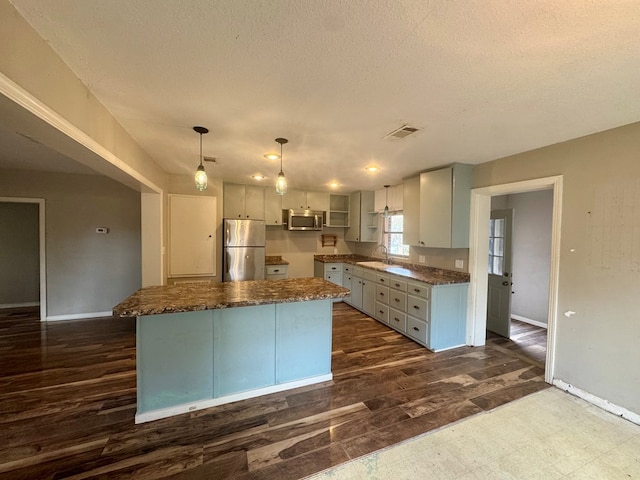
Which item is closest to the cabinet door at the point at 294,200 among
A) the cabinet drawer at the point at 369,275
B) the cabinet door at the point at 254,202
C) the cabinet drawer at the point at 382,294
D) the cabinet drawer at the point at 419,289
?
the cabinet door at the point at 254,202

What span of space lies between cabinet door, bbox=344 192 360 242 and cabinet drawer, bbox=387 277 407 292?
5.72ft

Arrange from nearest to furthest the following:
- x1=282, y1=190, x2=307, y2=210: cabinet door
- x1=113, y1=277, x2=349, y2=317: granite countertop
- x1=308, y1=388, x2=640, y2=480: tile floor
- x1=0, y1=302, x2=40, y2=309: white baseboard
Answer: x1=308, y1=388, x2=640, y2=480: tile floor → x1=113, y1=277, x2=349, y2=317: granite countertop → x1=0, y1=302, x2=40, y2=309: white baseboard → x1=282, y1=190, x2=307, y2=210: cabinet door

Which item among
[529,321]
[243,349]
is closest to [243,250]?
[243,349]

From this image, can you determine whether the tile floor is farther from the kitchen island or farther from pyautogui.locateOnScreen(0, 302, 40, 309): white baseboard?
pyautogui.locateOnScreen(0, 302, 40, 309): white baseboard

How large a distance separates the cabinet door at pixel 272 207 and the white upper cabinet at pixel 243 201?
0.08 meters

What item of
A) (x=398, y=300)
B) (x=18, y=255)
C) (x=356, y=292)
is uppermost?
(x=18, y=255)

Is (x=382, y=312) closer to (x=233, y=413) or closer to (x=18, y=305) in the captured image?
(x=233, y=413)

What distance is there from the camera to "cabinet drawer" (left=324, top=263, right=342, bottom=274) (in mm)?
5414

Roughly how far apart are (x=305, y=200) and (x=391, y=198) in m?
1.76

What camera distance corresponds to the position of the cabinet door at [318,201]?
5441 mm

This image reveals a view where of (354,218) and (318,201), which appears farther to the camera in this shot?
(354,218)

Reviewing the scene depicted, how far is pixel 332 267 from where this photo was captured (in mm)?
5453

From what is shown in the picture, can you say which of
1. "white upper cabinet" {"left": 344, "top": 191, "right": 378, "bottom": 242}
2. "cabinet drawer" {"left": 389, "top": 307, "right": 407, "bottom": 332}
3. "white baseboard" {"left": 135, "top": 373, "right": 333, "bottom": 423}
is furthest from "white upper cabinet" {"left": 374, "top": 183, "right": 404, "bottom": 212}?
"white baseboard" {"left": 135, "top": 373, "right": 333, "bottom": 423}

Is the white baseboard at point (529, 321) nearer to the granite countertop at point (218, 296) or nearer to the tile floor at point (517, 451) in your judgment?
the tile floor at point (517, 451)
